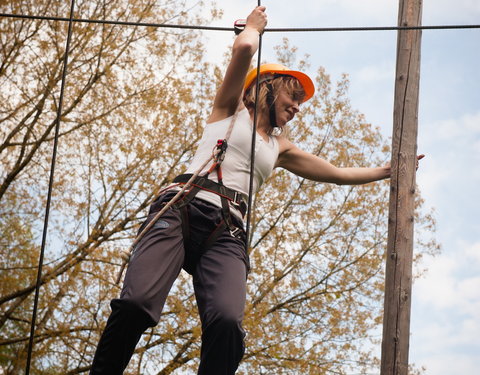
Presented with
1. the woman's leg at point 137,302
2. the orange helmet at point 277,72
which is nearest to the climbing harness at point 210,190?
the woman's leg at point 137,302

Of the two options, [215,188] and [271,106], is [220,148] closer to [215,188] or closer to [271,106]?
[215,188]

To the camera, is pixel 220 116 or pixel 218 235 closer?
pixel 218 235

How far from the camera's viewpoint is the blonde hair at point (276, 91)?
2.66 m

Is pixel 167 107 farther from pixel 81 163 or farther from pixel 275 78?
pixel 275 78

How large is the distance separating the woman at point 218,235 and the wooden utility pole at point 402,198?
0.66 meters

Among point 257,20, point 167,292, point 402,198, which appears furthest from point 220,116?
point 402,198

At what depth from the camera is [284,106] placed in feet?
8.68

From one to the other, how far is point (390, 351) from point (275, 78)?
4.55ft

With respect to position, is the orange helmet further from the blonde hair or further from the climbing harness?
the climbing harness

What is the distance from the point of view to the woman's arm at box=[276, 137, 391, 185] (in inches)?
113

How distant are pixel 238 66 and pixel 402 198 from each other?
1.23 meters

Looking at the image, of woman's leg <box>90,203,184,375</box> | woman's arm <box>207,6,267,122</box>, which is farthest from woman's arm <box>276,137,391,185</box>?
woman's leg <box>90,203,184,375</box>

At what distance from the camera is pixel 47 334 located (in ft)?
23.0

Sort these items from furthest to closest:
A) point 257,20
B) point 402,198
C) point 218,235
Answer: point 402,198 → point 257,20 → point 218,235
